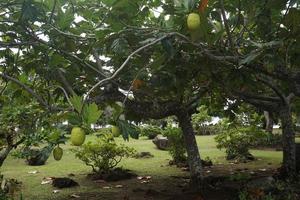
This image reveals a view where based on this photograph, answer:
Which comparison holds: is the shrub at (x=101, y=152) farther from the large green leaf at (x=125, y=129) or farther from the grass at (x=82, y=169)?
the large green leaf at (x=125, y=129)

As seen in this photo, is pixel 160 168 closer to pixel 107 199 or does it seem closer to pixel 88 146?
pixel 88 146

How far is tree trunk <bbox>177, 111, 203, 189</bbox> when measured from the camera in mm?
7652

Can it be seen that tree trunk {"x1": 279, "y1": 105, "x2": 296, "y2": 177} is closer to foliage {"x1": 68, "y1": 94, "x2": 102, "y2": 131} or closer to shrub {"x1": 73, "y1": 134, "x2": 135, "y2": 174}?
shrub {"x1": 73, "y1": 134, "x2": 135, "y2": 174}

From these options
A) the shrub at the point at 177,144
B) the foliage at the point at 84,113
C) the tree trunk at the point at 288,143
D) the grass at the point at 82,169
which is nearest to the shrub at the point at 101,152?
the grass at the point at 82,169

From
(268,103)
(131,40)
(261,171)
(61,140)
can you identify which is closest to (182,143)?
(261,171)

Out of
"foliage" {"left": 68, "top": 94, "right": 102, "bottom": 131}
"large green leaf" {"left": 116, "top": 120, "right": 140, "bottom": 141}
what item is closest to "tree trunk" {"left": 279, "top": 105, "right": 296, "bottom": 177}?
"large green leaf" {"left": 116, "top": 120, "right": 140, "bottom": 141}

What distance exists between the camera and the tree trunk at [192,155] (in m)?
7.65

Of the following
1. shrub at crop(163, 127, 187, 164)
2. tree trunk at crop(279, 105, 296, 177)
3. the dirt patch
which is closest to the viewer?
tree trunk at crop(279, 105, 296, 177)

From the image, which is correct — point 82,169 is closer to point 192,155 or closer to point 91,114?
point 192,155

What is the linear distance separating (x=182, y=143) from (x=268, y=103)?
384 cm

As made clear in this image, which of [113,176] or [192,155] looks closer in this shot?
[192,155]

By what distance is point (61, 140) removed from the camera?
94.7 inches

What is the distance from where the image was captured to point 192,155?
7895 mm

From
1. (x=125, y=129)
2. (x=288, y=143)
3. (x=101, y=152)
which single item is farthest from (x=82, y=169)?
(x=125, y=129)
